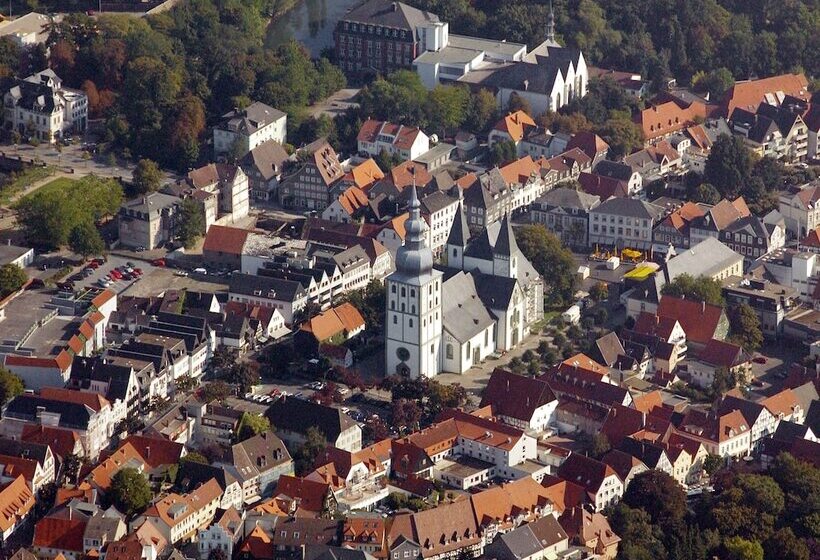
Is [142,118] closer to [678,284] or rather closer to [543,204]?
[543,204]

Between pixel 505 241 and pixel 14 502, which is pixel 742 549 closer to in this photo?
pixel 505 241

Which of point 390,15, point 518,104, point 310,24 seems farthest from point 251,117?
point 310,24

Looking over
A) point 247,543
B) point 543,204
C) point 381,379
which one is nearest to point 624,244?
point 543,204

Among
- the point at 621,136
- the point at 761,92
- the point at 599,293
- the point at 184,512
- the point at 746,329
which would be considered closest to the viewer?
the point at 184,512

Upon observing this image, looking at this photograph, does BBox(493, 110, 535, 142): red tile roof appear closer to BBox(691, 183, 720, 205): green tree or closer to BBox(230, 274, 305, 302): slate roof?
BBox(691, 183, 720, 205): green tree

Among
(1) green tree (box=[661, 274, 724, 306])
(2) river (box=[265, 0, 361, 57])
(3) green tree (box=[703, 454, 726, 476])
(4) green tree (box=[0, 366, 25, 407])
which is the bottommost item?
(2) river (box=[265, 0, 361, 57])

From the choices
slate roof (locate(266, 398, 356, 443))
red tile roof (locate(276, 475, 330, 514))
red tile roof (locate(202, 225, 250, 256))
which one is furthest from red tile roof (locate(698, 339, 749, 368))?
red tile roof (locate(202, 225, 250, 256))
